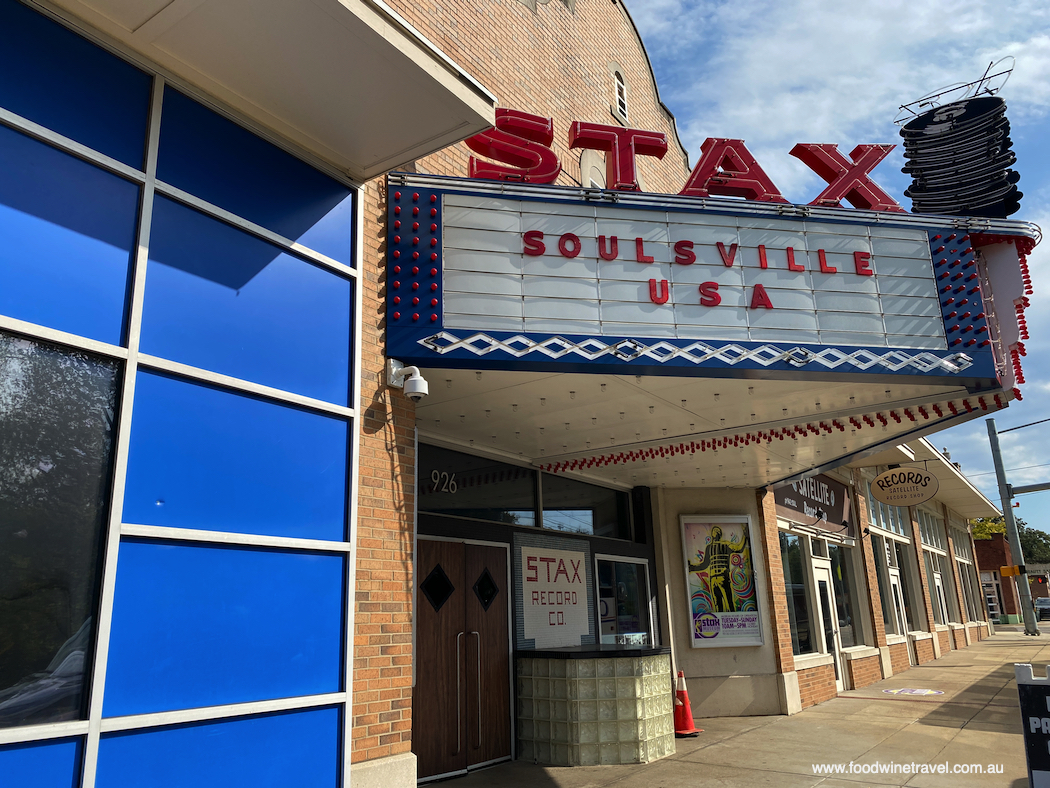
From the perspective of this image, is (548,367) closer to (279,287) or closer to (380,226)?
(380,226)

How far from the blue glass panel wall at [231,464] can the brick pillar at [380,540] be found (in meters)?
0.35

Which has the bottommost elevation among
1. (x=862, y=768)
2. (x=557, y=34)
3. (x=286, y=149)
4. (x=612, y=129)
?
(x=862, y=768)

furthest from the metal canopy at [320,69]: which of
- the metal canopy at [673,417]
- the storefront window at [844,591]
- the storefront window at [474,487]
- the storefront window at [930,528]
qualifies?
the storefront window at [930,528]

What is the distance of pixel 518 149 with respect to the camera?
7.99m

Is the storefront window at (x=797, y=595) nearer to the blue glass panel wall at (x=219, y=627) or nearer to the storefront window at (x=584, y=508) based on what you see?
the storefront window at (x=584, y=508)

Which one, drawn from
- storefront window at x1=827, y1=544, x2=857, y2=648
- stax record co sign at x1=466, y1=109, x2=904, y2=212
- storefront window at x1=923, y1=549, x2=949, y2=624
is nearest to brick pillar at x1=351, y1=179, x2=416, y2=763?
stax record co sign at x1=466, y1=109, x2=904, y2=212

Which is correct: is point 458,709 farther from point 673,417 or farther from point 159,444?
point 159,444

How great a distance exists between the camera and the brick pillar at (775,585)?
42.2 feet

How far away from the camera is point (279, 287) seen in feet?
18.6

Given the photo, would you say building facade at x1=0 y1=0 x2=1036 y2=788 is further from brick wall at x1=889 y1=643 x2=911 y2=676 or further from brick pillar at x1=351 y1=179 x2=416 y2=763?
brick wall at x1=889 y1=643 x2=911 y2=676

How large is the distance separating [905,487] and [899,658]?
5.52 metres

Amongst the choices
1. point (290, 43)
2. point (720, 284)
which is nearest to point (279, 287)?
point (290, 43)

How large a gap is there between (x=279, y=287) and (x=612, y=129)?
4774mm

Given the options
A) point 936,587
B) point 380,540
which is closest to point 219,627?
point 380,540
